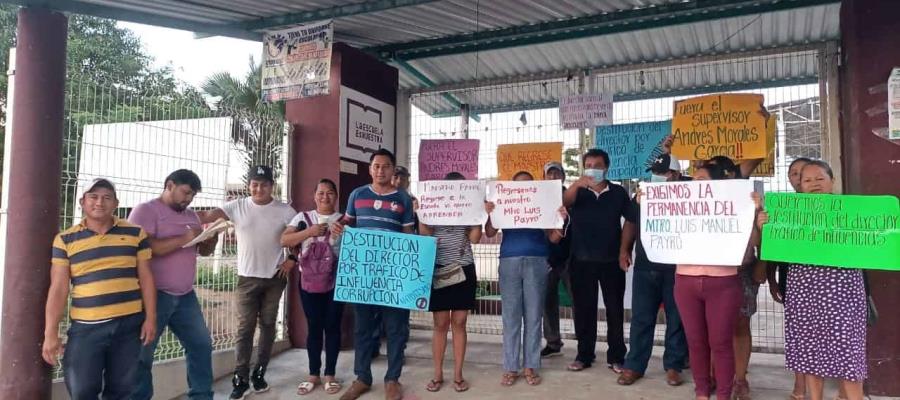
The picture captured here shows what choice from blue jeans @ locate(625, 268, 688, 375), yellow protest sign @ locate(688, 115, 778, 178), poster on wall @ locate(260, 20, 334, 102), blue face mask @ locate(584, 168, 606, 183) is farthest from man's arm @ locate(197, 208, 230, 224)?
yellow protest sign @ locate(688, 115, 778, 178)

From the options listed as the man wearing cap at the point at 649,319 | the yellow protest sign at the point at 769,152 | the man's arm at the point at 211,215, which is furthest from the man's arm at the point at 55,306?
the yellow protest sign at the point at 769,152

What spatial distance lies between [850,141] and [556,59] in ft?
11.7

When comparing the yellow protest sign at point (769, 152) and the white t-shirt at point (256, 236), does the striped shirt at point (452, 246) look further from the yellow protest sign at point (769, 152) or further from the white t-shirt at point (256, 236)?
the yellow protest sign at point (769, 152)

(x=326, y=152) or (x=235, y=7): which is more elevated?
(x=235, y=7)

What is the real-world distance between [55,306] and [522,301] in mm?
3189

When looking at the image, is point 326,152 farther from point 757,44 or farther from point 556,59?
point 757,44

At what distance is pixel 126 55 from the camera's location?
16.7 m

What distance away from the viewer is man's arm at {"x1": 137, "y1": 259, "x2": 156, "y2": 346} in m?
3.74

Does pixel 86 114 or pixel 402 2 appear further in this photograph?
pixel 402 2

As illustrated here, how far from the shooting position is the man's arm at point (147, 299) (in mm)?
3738

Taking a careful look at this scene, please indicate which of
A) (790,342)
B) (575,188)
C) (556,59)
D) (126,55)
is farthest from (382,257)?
(126,55)

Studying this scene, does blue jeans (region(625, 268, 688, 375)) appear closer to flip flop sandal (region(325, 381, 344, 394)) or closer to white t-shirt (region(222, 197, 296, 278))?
flip flop sandal (region(325, 381, 344, 394))

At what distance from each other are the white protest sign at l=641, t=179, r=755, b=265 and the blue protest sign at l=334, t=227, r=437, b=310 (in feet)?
5.28

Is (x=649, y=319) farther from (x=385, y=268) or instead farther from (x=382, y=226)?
(x=382, y=226)
